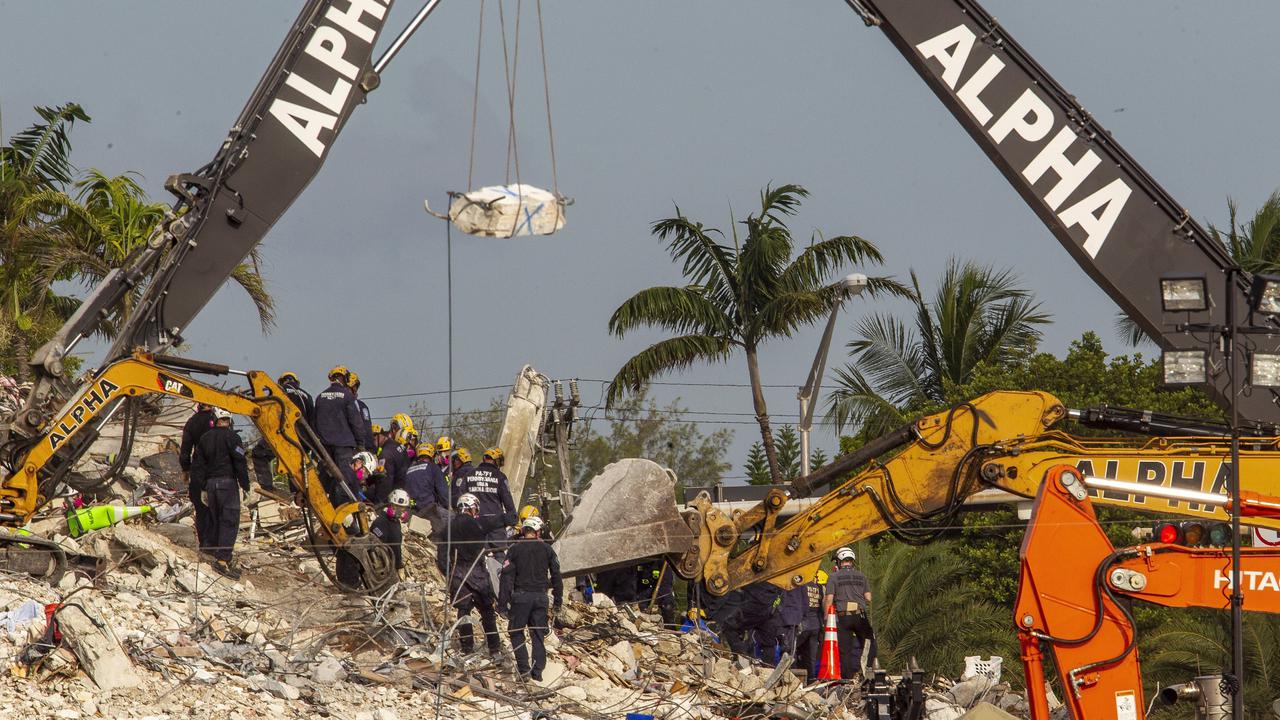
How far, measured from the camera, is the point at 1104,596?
11484 mm

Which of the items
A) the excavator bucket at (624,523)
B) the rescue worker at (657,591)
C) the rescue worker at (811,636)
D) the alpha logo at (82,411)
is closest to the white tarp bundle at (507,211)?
the excavator bucket at (624,523)

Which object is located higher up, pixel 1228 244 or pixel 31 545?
pixel 1228 244

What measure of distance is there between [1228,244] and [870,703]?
84.4 feet

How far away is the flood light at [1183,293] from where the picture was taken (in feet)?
41.5

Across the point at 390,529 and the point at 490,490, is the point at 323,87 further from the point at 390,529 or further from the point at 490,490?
the point at 390,529

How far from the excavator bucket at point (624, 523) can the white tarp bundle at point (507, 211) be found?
2.75m

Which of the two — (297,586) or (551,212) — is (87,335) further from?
(551,212)

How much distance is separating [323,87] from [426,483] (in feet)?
17.4

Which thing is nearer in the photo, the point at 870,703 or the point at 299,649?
the point at 870,703

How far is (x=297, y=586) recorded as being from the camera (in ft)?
61.8

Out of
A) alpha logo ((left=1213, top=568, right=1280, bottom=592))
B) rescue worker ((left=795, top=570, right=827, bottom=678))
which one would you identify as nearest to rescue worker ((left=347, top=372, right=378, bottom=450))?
rescue worker ((left=795, top=570, right=827, bottom=678))

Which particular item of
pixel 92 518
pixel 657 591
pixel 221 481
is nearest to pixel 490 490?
pixel 657 591

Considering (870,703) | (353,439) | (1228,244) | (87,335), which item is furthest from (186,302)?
(1228,244)

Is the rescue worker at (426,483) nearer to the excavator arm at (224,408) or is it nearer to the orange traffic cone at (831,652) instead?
the excavator arm at (224,408)
